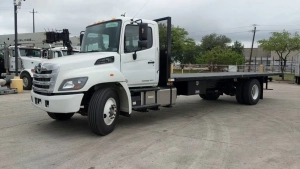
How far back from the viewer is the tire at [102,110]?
5621 mm

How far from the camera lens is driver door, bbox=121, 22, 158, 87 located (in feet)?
20.8

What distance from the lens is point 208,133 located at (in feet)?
20.7

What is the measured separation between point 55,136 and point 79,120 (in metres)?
1.60

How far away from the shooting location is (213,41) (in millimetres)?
73375

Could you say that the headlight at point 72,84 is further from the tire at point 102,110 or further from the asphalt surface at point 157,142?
the asphalt surface at point 157,142

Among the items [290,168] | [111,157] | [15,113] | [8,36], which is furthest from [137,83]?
[8,36]

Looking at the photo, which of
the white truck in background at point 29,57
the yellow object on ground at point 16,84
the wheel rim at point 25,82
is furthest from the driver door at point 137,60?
the wheel rim at point 25,82

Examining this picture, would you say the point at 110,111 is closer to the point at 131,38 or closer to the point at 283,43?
the point at 131,38

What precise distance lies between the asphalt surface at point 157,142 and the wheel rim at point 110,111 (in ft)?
1.11

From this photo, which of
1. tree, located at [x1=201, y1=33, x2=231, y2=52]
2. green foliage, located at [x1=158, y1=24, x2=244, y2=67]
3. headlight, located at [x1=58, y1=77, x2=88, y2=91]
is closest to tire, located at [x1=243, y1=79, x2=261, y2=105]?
headlight, located at [x1=58, y1=77, x2=88, y2=91]

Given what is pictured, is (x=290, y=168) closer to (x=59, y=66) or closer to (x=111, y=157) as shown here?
(x=111, y=157)

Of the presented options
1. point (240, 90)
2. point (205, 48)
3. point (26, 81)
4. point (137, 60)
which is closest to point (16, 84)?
point (26, 81)

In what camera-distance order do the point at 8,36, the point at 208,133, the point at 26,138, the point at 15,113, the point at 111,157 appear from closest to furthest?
the point at 111,157, the point at 26,138, the point at 208,133, the point at 15,113, the point at 8,36

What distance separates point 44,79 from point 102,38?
1659 mm
